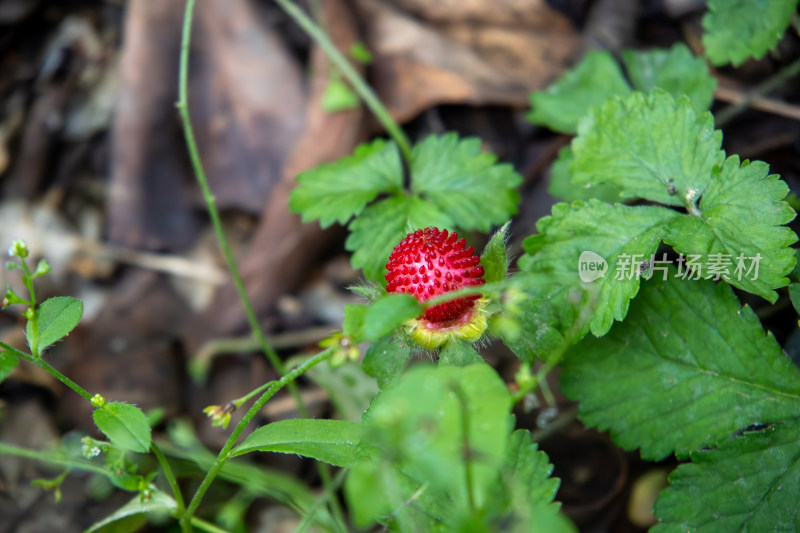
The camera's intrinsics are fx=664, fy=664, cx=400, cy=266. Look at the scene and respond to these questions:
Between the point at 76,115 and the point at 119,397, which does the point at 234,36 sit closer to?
the point at 76,115


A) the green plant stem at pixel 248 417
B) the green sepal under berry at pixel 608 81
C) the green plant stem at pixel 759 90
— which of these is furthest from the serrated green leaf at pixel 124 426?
the green plant stem at pixel 759 90

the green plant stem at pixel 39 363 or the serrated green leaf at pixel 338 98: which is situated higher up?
the serrated green leaf at pixel 338 98

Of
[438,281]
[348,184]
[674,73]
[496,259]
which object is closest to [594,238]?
[496,259]

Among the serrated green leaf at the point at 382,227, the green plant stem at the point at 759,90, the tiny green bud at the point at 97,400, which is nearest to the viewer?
the tiny green bud at the point at 97,400

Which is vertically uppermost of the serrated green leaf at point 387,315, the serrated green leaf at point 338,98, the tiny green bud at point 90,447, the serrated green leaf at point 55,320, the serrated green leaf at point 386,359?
the serrated green leaf at point 338,98

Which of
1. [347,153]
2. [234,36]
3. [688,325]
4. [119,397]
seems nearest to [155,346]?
[119,397]

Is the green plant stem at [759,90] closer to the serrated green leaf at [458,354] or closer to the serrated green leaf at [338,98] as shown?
the serrated green leaf at [338,98]

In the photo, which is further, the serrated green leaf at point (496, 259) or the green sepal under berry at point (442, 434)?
the serrated green leaf at point (496, 259)

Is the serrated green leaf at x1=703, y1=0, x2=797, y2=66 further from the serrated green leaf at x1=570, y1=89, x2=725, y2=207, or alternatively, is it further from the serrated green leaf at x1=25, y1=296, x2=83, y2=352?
the serrated green leaf at x1=25, y1=296, x2=83, y2=352
